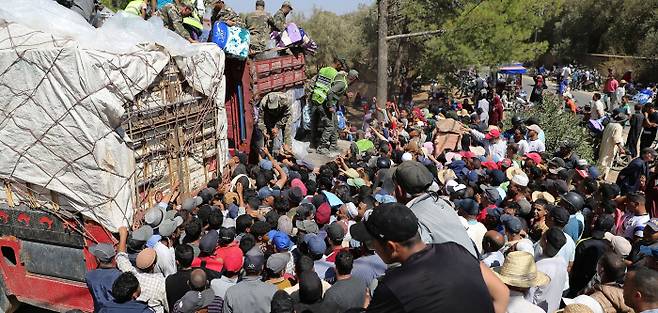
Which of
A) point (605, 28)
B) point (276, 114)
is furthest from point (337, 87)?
point (605, 28)

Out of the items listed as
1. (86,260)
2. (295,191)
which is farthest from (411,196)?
(86,260)

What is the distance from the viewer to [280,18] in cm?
864

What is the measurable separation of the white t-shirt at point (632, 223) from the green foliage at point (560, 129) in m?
4.47

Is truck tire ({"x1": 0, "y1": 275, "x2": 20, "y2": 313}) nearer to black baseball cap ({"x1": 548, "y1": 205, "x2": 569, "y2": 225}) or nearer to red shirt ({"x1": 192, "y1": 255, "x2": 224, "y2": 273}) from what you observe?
red shirt ({"x1": 192, "y1": 255, "x2": 224, "y2": 273})

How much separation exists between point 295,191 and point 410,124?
512cm

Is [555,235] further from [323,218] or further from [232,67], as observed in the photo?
[232,67]

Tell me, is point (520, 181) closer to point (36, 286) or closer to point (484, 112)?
point (36, 286)

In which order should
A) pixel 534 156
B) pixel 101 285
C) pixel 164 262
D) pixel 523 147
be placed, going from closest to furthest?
pixel 101 285
pixel 164 262
pixel 534 156
pixel 523 147

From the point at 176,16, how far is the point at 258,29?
170cm

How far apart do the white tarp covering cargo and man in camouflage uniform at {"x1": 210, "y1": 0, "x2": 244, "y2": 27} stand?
8.71 ft

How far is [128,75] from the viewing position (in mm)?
4457

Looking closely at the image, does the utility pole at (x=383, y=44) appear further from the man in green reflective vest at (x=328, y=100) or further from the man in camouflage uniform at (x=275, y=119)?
the man in camouflage uniform at (x=275, y=119)

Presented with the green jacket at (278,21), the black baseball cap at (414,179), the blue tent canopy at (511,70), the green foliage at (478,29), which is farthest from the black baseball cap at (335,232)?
the blue tent canopy at (511,70)

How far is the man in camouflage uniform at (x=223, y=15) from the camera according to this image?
7.35 meters
